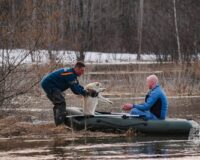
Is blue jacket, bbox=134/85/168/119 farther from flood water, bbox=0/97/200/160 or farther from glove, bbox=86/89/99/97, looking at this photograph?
glove, bbox=86/89/99/97

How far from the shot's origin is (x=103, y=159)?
39.6 feet

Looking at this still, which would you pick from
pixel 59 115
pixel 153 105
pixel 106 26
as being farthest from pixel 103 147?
pixel 106 26

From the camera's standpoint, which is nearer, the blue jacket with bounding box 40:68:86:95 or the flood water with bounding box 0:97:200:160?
the flood water with bounding box 0:97:200:160

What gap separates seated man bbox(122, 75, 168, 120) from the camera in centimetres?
1588

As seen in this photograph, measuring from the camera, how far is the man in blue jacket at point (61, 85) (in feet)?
53.3

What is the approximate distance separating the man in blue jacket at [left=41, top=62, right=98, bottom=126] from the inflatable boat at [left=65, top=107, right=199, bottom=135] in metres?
0.28

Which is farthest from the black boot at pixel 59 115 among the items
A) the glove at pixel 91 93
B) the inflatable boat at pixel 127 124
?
the glove at pixel 91 93

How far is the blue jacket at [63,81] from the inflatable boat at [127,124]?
668 millimetres

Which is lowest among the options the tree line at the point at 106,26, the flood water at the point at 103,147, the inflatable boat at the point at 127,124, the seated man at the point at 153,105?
the flood water at the point at 103,147

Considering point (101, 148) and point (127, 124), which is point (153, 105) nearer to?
point (127, 124)

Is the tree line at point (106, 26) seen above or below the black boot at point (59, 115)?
above

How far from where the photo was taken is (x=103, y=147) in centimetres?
1368

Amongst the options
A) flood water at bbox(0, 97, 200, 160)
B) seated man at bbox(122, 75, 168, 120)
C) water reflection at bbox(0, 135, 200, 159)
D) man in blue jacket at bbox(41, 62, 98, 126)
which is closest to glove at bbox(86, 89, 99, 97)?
man in blue jacket at bbox(41, 62, 98, 126)

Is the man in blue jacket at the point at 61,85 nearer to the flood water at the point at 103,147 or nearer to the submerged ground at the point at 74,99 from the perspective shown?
the submerged ground at the point at 74,99
